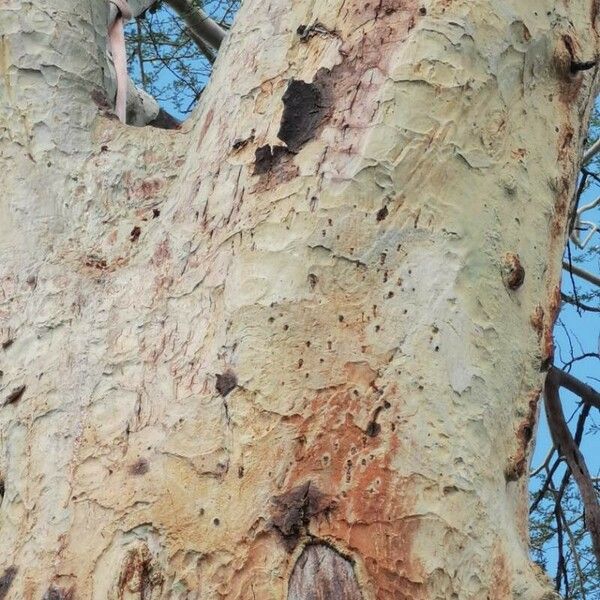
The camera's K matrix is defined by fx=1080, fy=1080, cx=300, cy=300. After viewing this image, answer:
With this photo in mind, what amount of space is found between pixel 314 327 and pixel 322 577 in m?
0.24

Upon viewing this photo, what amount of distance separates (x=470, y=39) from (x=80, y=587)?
28.0 inches

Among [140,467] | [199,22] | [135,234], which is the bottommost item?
[140,467]

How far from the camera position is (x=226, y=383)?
1041mm

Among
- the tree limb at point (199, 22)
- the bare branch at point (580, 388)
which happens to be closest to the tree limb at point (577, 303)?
the bare branch at point (580, 388)

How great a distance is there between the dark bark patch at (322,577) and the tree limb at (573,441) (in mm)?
1584

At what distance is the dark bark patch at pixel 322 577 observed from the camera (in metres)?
0.94

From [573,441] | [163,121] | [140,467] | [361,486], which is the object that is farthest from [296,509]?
[573,441]

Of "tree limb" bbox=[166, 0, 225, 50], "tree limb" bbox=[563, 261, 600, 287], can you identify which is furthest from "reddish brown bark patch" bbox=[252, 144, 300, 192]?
"tree limb" bbox=[563, 261, 600, 287]

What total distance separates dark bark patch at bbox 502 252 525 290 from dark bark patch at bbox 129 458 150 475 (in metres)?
0.42

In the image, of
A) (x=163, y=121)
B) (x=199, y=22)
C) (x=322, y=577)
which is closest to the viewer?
(x=322, y=577)

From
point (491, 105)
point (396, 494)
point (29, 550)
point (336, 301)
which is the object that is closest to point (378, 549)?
point (396, 494)

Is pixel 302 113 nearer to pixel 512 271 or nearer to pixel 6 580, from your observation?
pixel 512 271

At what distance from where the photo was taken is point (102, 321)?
1.20 meters

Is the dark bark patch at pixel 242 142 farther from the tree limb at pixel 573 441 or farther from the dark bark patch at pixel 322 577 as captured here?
the tree limb at pixel 573 441
